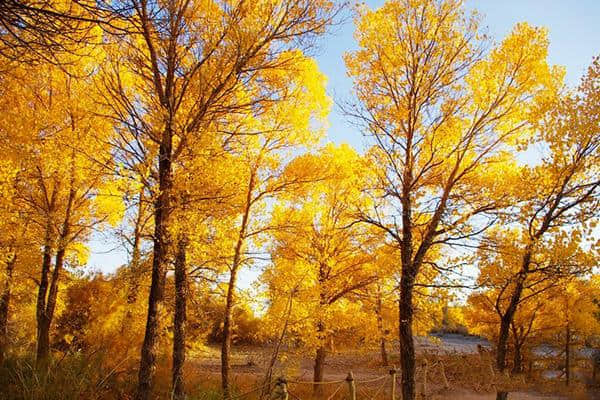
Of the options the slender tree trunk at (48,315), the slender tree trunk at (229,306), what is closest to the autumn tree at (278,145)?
the slender tree trunk at (229,306)

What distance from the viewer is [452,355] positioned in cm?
2380

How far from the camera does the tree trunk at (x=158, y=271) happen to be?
558 centimetres

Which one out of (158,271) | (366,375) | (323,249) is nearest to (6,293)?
(158,271)

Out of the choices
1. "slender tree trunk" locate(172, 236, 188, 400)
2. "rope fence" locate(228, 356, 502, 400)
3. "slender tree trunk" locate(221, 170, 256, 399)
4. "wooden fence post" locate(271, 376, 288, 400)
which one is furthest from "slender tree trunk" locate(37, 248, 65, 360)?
"wooden fence post" locate(271, 376, 288, 400)

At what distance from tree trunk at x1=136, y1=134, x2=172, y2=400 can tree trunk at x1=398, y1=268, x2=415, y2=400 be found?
3919mm

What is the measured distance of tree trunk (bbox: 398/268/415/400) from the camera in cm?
680

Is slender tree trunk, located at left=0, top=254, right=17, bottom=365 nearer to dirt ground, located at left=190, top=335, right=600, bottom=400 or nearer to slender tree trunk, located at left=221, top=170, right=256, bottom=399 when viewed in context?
slender tree trunk, located at left=221, top=170, right=256, bottom=399

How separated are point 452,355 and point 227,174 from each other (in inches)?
863

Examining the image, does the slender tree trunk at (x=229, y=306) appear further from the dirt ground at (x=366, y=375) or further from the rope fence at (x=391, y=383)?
the rope fence at (x=391, y=383)

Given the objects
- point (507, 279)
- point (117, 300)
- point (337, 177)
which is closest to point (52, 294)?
point (117, 300)

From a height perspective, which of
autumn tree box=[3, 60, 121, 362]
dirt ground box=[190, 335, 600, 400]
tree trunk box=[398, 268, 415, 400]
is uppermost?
autumn tree box=[3, 60, 121, 362]

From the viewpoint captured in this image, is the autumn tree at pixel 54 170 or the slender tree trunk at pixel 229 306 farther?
the slender tree trunk at pixel 229 306

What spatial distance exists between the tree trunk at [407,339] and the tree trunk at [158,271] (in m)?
3.92

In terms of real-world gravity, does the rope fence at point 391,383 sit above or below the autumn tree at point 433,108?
below
